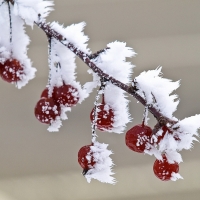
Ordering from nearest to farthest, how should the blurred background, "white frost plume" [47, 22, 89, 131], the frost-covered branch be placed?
the frost-covered branch, "white frost plume" [47, 22, 89, 131], the blurred background

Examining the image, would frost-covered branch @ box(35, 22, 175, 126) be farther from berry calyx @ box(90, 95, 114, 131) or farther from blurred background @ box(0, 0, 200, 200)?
blurred background @ box(0, 0, 200, 200)

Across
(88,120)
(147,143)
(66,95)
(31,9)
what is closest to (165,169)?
(147,143)

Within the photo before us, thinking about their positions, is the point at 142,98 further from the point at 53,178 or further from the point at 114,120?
the point at 53,178

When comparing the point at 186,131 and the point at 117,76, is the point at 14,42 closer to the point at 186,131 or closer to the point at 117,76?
the point at 117,76

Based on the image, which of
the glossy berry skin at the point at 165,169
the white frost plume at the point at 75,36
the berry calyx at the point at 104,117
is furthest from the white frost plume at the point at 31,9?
the glossy berry skin at the point at 165,169

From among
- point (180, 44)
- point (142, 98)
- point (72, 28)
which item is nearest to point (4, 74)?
point (72, 28)

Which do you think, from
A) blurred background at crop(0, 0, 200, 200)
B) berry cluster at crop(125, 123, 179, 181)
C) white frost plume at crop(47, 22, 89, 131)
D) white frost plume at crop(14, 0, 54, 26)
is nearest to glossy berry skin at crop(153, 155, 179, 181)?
berry cluster at crop(125, 123, 179, 181)

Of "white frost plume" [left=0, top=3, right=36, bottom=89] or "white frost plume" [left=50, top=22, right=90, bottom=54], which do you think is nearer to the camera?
"white frost plume" [left=50, top=22, right=90, bottom=54]
